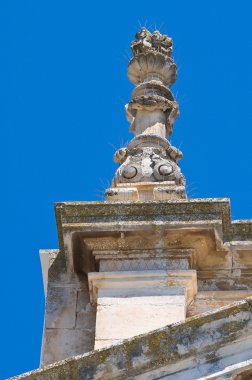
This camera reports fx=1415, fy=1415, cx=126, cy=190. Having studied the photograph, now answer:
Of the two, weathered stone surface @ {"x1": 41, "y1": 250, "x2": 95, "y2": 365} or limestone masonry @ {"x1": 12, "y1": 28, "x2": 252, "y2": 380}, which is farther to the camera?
weathered stone surface @ {"x1": 41, "y1": 250, "x2": 95, "y2": 365}

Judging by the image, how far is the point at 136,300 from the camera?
10.8 m

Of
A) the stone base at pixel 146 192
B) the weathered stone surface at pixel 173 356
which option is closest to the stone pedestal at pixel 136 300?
the stone base at pixel 146 192

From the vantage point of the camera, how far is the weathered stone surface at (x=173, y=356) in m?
8.62

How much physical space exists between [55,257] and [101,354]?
3.00m

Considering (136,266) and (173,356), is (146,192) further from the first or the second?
(173,356)

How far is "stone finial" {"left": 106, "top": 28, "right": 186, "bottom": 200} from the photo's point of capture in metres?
12.1

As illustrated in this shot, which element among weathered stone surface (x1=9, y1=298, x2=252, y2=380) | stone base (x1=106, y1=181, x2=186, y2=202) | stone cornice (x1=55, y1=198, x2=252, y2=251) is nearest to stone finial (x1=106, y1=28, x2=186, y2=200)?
stone base (x1=106, y1=181, x2=186, y2=202)

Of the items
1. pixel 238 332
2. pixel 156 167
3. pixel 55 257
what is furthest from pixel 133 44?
pixel 238 332

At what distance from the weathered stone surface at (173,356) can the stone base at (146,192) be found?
3101mm

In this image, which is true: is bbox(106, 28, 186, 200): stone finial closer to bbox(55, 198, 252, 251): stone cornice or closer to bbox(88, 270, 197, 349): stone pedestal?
bbox(55, 198, 252, 251): stone cornice

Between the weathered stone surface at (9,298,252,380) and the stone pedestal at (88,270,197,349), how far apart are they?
1.59m

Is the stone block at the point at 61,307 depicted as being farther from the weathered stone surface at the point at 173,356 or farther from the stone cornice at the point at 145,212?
the weathered stone surface at the point at 173,356

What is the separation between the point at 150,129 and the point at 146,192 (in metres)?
1.57

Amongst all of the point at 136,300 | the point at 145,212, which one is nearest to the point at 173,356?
the point at 136,300
